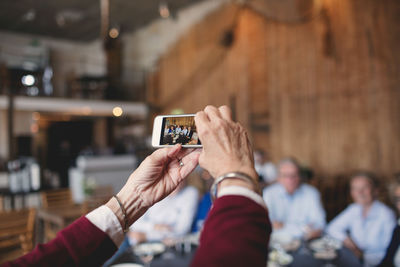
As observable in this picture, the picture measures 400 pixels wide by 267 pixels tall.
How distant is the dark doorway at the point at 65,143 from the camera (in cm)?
1329

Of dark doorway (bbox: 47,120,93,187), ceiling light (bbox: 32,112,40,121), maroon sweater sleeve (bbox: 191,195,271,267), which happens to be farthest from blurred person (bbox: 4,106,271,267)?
dark doorway (bbox: 47,120,93,187)

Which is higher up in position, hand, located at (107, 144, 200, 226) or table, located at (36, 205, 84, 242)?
hand, located at (107, 144, 200, 226)

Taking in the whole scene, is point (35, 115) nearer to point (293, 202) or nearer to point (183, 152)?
point (293, 202)

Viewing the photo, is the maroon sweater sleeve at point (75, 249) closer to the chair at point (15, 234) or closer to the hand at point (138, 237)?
the hand at point (138, 237)

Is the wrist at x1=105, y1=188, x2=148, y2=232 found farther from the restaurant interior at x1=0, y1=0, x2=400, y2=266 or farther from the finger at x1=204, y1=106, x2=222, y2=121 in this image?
the restaurant interior at x1=0, y1=0, x2=400, y2=266

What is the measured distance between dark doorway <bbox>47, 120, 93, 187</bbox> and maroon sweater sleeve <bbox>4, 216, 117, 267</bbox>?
13.0 metres

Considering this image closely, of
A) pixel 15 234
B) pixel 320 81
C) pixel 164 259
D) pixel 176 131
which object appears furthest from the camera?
pixel 320 81

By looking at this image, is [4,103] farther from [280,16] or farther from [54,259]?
[54,259]

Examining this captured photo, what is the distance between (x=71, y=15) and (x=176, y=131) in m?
11.3

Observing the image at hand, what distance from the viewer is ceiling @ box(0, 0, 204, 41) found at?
998 centimetres

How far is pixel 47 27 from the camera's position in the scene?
12.3 meters

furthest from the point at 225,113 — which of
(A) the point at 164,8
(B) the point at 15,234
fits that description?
(A) the point at 164,8

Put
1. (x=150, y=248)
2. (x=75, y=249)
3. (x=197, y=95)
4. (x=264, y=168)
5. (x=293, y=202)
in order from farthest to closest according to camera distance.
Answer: (x=197, y=95) < (x=264, y=168) < (x=293, y=202) < (x=150, y=248) < (x=75, y=249)

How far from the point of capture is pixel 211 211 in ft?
1.82
